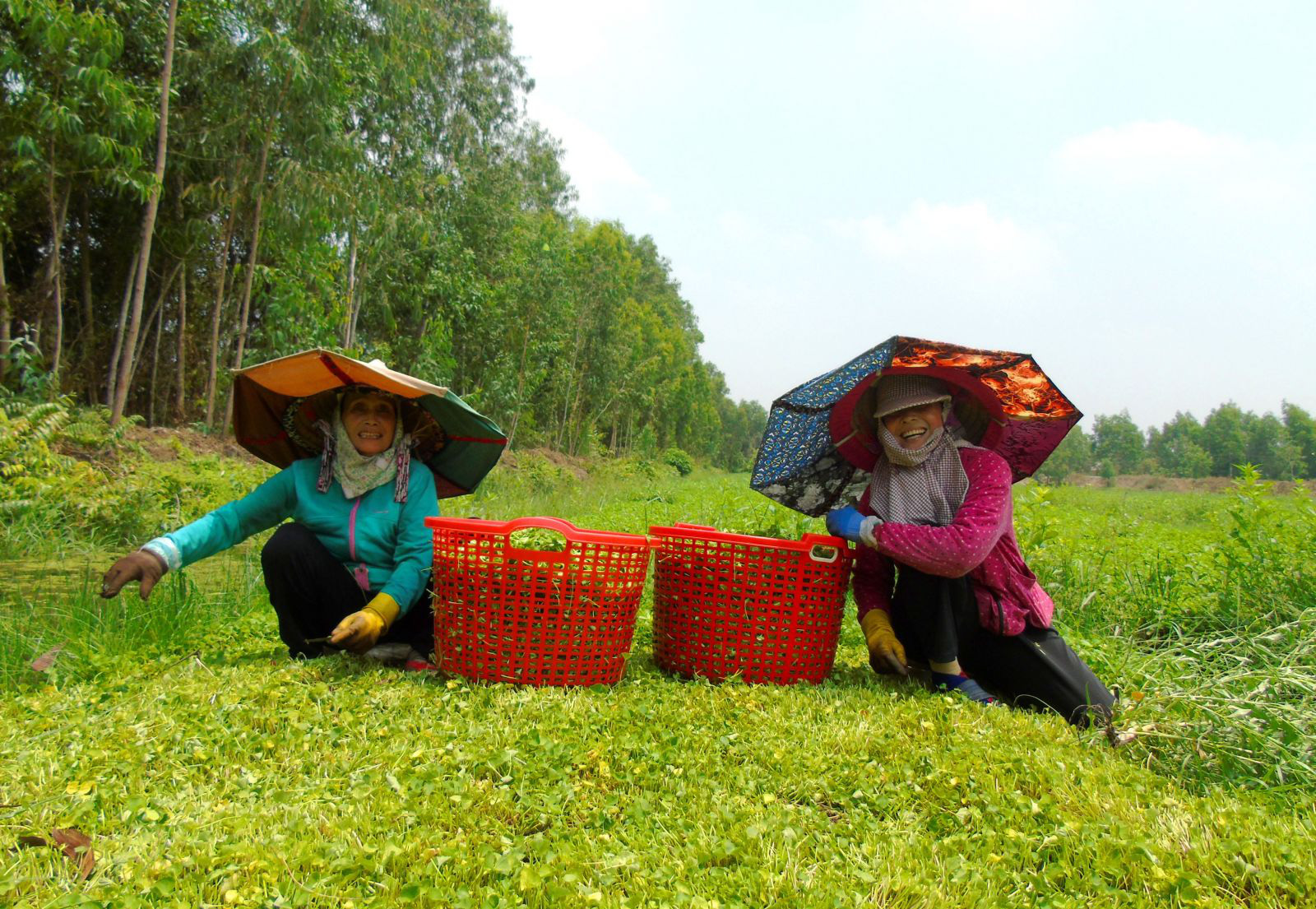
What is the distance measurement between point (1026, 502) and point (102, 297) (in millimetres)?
12693

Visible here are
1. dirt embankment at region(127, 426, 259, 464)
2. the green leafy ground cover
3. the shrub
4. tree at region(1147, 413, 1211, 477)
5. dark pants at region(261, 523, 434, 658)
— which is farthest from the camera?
tree at region(1147, 413, 1211, 477)

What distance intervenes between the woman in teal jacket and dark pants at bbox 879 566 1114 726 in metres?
1.91

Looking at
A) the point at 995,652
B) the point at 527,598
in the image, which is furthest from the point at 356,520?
the point at 995,652

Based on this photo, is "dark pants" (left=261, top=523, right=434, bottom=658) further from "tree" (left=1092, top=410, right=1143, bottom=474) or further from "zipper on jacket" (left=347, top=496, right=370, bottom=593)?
"tree" (left=1092, top=410, right=1143, bottom=474)

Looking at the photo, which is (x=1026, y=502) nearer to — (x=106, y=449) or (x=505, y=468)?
(x=106, y=449)

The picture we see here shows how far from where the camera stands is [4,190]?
8477 millimetres

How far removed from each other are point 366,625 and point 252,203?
9830 mm

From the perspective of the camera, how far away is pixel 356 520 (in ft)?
10.4

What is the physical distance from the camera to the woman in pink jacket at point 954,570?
2.78m

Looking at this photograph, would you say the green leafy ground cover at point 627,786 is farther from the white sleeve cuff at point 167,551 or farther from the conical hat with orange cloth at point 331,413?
the conical hat with orange cloth at point 331,413

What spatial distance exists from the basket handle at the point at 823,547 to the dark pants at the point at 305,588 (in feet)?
4.91

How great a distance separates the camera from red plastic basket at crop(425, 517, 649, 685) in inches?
107

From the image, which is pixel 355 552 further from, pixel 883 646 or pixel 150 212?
pixel 150 212

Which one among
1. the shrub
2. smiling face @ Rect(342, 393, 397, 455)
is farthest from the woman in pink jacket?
the shrub
